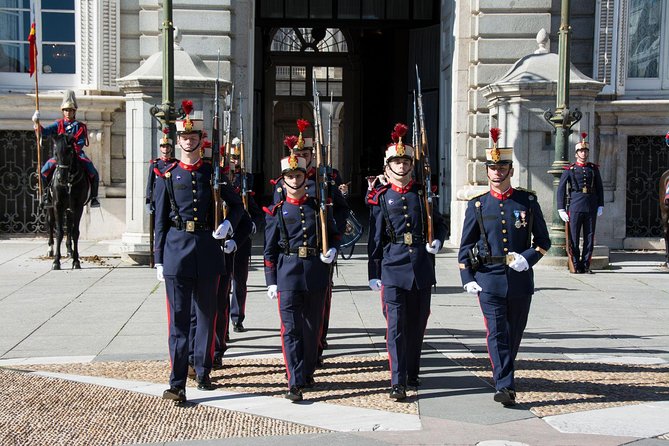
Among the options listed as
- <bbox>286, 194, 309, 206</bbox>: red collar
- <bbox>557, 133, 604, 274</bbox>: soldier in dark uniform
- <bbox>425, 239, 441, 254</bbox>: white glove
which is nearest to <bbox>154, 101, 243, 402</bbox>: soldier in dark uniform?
<bbox>286, 194, 309, 206</bbox>: red collar

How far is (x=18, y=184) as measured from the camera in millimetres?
20281

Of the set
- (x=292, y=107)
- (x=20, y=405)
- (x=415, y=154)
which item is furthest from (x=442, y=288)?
(x=292, y=107)

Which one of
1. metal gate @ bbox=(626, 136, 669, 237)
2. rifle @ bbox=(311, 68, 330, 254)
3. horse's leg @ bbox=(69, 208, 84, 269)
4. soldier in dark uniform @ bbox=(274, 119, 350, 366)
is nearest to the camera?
rifle @ bbox=(311, 68, 330, 254)

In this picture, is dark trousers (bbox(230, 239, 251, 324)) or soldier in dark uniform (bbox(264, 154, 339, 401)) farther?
dark trousers (bbox(230, 239, 251, 324))

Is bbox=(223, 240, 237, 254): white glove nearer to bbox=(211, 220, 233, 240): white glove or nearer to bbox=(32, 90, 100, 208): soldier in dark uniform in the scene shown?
bbox=(211, 220, 233, 240): white glove

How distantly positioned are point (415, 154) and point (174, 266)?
2.24 meters

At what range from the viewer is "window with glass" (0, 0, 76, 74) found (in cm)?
2022

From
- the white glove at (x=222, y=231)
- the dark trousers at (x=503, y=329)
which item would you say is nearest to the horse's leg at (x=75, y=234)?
the white glove at (x=222, y=231)

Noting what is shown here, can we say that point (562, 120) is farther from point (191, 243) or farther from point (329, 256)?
point (191, 243)

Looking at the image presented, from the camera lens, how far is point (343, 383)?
8695 mm

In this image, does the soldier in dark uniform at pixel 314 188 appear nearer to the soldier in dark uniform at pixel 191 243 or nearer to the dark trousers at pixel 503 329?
the soldier in dark uniform at pixel 191 243

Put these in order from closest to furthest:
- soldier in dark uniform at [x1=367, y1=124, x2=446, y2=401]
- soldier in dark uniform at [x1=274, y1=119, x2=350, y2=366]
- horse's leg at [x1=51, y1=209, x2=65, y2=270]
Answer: soldier in dark uniform at [x1=367, y1=124, x2=446, y2=401] → soldier in dark uniform at [x1=274, y1=119, x2=350, y2=366] → horse's leg at [x1=51, y1=209, x2=65, y2=270]

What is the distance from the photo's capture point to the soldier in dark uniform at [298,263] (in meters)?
8.42

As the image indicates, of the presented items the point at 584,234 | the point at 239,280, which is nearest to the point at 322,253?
the point at 239,280
